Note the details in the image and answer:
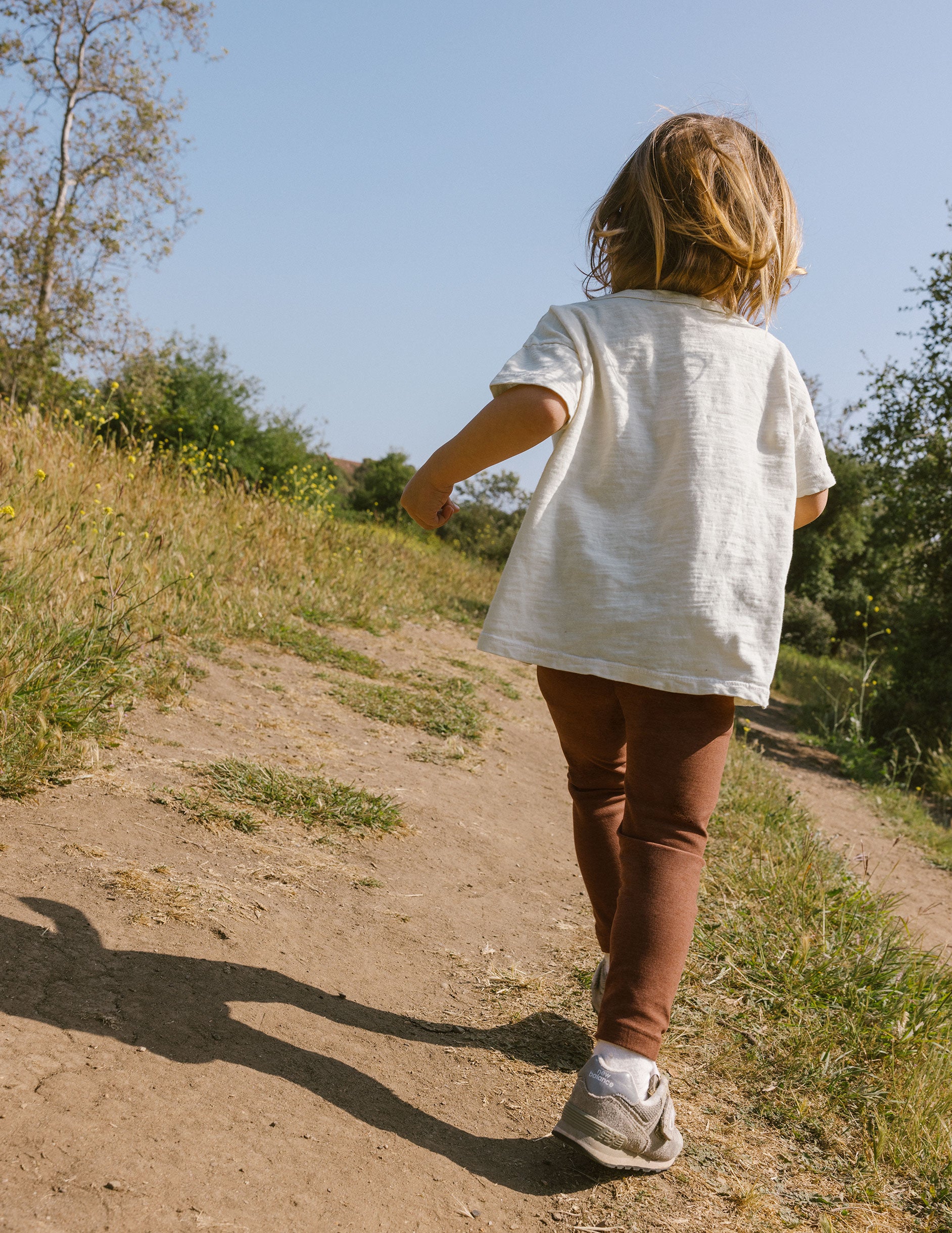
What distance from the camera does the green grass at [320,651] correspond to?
4953 millimetres

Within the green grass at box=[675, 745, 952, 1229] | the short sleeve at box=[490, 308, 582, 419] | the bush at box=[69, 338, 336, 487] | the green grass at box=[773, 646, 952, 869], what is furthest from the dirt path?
the bush at box=[69, 338, 336, 487]

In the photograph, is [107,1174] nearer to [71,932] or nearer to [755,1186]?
[71,932]

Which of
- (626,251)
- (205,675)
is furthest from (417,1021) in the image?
(205,675)

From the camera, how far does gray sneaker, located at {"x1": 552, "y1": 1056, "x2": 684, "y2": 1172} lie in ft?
4.92

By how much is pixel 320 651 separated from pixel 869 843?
3362 mm

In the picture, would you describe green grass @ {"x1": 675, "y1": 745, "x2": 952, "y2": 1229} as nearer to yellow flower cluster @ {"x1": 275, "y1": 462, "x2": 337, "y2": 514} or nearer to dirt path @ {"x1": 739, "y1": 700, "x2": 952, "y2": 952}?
dirt path @ {"x1": 739, "y1": 700, "x2": 952, "y2": 952}

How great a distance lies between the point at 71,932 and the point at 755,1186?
141cm

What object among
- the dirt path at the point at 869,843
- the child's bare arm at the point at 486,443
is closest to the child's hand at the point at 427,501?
the child's bare arm at the point at 486,443

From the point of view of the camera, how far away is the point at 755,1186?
5.37ft

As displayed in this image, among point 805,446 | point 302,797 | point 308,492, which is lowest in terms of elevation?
point 302,797

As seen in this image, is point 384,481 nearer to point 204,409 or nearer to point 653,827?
point 204,409

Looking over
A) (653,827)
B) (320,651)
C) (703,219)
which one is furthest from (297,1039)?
(320,651)

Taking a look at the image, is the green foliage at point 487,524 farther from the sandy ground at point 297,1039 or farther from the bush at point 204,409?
the sandy ground at point 297,1039

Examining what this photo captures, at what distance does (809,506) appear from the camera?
1.96 metres
